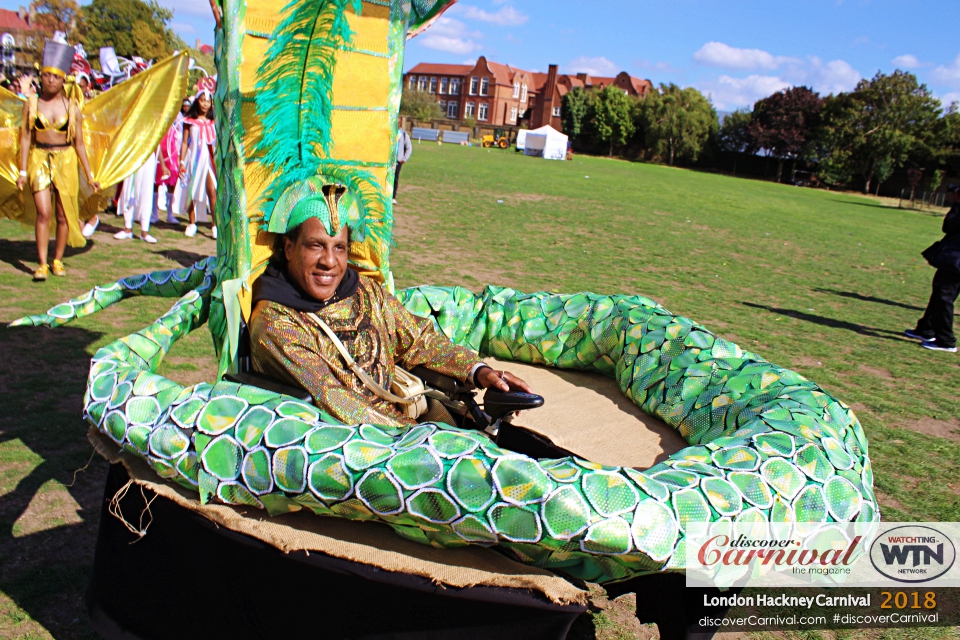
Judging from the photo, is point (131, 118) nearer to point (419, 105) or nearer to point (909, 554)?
point (909, 554)

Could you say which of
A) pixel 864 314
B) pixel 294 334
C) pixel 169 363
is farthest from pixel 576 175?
pixel 294 334

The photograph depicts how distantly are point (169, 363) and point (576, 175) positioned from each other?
25270 millimetres

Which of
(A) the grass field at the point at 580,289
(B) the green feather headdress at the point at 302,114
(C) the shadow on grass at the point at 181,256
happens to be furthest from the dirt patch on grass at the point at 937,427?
(C) the shadow on grass at the point at 181,256

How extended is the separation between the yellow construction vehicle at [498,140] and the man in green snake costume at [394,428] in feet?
162

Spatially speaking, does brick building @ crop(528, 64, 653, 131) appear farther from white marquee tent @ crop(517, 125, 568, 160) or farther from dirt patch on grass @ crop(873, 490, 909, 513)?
dirt patch on grass @ crop(873, 490, 909, 513)

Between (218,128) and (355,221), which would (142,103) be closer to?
(218,128)

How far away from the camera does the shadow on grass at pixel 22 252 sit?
763 centimetres

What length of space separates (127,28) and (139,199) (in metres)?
43.4

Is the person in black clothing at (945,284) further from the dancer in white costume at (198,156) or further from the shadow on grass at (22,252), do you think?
the shadow on grass at (22,252)

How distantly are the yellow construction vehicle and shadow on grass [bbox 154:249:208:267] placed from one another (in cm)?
4462

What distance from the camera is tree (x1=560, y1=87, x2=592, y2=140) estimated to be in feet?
194

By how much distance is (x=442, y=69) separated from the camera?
95.2 meters

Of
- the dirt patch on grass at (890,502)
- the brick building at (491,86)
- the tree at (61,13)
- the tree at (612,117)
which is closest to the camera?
the dirt patch on grass at (890,502)

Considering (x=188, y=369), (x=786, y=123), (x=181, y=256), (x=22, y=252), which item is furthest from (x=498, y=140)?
(x=188, y=369)
